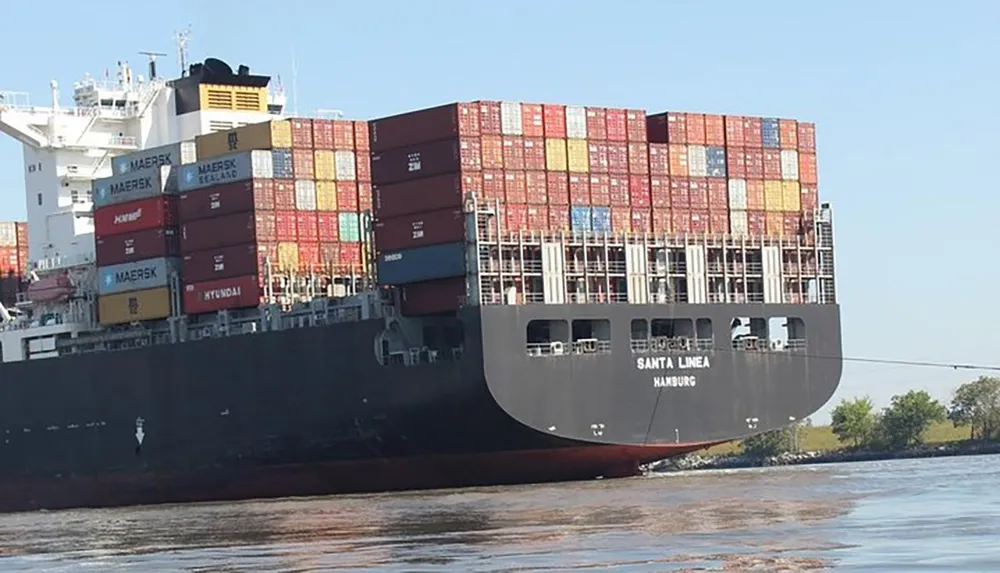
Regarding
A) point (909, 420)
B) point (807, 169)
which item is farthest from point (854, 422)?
point (807, 169)

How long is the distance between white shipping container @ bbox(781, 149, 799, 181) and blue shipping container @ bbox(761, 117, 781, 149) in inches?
17.7

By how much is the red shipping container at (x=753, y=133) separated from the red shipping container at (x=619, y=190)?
442 centimetres

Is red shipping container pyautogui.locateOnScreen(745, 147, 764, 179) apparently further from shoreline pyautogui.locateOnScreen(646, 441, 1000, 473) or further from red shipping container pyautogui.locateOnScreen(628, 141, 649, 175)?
shoreline pyautogui.locateOnScreen(646, 441, 1000, 473)

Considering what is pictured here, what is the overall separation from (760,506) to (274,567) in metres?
10.8

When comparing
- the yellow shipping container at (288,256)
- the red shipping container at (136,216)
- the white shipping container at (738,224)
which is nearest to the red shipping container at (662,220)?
the white shipping container at (738,224)

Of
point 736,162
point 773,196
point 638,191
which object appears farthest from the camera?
point 773,196

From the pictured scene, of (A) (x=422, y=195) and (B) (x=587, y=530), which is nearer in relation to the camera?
(B) (x=587, y=530)

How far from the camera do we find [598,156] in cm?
5197

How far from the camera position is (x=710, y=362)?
52.7m

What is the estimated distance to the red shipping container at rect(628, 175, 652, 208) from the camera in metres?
52.7

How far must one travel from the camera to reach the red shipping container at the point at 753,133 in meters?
55.1

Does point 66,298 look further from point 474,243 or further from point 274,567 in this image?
point 274,567

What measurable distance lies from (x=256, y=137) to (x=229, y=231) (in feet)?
8.94

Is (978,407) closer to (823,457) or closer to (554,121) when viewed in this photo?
(823,457)
